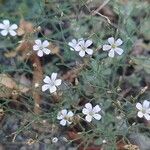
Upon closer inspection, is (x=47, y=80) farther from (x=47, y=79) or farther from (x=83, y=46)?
(x=83, y=46)

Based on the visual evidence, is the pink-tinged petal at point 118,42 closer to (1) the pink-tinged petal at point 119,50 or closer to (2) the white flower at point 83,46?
(1) the pink-tinged petal at point 119,50

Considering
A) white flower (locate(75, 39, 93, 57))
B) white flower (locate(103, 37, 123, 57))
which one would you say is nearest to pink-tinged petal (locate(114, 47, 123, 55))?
white flower (locate(103, 37, 123, 57))

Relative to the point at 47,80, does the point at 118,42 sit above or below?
above

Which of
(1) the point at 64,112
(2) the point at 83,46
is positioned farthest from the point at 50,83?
(2) the point at 83,46

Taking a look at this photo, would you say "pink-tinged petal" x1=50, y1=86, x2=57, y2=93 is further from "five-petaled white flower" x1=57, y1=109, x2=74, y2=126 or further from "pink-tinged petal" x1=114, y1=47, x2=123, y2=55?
"pink-tinged petal" x1=114, y1=47, x2=123, y2=55

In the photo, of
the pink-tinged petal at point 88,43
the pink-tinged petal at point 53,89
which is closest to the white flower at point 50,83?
the pink-tinged petal at point 53,89

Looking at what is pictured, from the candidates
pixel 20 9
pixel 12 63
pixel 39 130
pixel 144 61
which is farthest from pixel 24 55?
pixel 144 61

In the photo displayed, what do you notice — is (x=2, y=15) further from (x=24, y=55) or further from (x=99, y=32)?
(x=99, y=32)

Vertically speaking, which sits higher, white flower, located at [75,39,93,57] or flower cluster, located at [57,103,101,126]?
white flower, located at [75,39,93,57]
